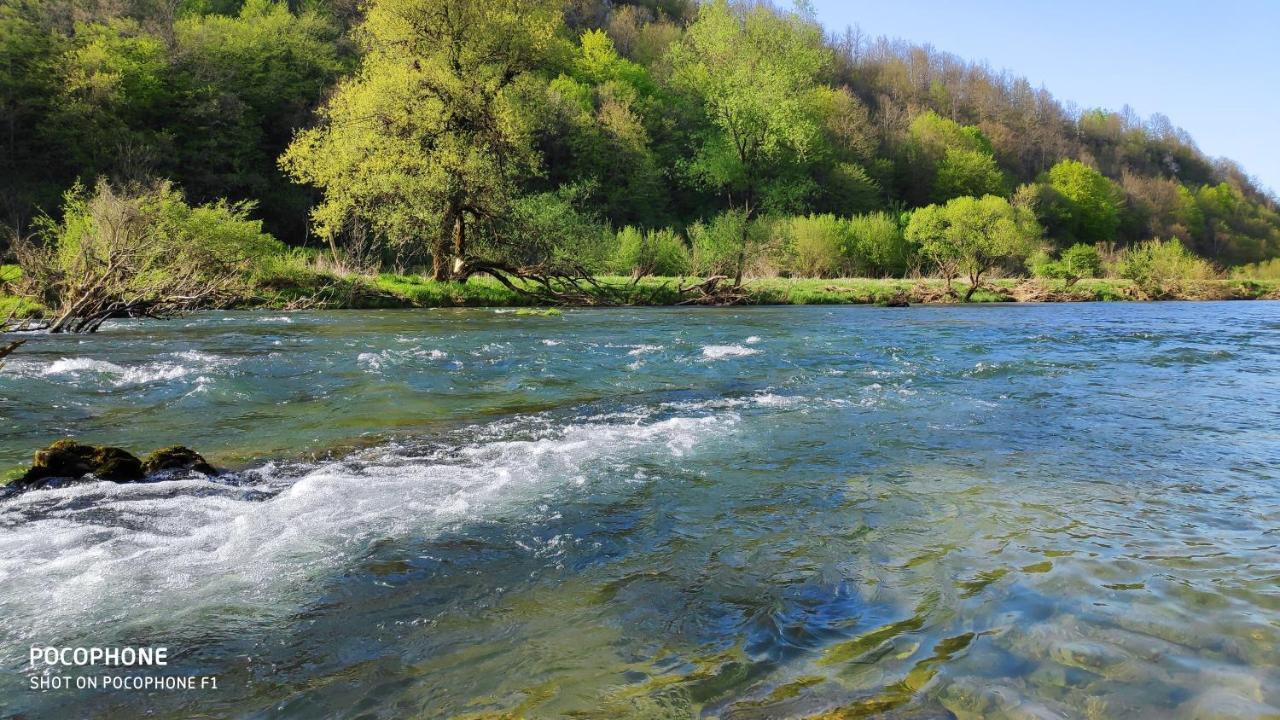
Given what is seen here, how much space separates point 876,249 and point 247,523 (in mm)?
53785

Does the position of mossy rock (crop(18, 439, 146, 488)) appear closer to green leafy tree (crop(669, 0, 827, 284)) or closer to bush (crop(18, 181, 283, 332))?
bush (crop(18, 181, 283, 332))

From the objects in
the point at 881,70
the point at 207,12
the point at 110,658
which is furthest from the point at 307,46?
the point at 881,70

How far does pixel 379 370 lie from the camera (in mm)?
11852

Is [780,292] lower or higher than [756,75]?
lower

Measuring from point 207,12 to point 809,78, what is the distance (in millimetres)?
55613

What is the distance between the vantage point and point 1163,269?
147 ft

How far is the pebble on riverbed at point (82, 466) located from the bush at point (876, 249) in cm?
4982

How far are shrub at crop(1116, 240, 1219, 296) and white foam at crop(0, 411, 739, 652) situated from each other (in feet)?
151

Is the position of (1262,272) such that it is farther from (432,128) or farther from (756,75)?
(432,128)

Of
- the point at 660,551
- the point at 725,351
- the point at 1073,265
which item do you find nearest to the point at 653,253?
the point at 725,351

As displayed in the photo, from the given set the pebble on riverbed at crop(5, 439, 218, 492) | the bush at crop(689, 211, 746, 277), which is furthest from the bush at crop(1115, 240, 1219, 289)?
the pebble on riverbed at crop(5, 439, 218, 492)

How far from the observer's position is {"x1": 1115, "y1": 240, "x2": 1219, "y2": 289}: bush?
42969 millimetres

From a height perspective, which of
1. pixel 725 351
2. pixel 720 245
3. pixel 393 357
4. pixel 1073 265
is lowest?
pixel 393 357

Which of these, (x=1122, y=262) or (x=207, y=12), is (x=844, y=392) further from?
(x=207, y=12)
